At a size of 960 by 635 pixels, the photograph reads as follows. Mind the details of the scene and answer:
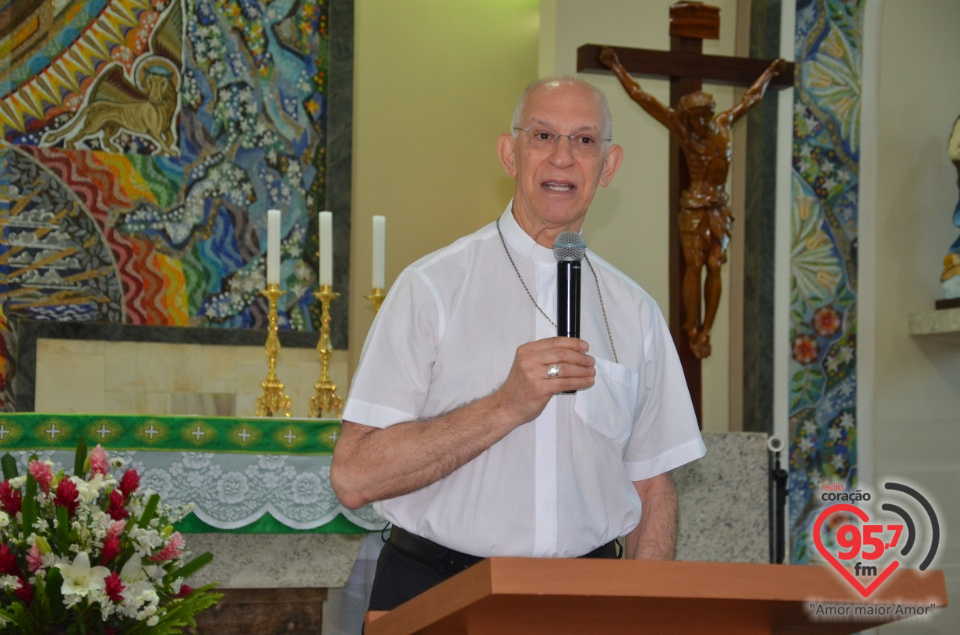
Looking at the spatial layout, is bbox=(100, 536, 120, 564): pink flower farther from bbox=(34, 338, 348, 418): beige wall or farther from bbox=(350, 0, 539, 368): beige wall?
bbox=(350, 0, 539, 368): beige wall

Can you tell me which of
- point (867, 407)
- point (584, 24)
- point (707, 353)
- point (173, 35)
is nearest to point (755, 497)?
point (707, 353)

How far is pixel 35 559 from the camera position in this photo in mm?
2457

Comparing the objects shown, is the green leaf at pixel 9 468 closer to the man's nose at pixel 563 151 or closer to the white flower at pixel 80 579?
the white flower at pixel 80 579

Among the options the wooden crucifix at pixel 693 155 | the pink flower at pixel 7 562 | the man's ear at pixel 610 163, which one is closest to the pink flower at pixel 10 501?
the pink flower at pixel 7 562

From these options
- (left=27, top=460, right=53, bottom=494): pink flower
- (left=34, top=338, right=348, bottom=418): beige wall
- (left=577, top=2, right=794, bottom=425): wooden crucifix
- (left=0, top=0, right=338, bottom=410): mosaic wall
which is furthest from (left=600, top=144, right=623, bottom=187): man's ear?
(left=0, top=0, right=338, bottom=410): mosaic wall

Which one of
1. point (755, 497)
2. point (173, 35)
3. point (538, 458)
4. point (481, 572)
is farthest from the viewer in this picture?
point (173, 35)

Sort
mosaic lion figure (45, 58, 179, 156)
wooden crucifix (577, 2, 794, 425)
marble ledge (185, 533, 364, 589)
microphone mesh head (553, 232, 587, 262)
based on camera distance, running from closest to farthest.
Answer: microphone mesh head (553, 232, 587, 262) → marble ledge (185, 533, 364, 589) → wooden crucifix (577, 2, 794, 425) → mosaic lion figure (45, 58, 179, 156)

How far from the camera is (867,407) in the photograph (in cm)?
645

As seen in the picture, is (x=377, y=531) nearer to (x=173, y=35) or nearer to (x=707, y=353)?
(x=707, y=353)

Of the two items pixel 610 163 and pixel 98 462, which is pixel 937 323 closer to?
pixel 610 163

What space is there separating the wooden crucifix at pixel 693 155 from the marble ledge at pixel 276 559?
1.74 m

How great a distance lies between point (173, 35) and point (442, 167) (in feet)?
5.34

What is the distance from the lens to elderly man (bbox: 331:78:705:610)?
225cm

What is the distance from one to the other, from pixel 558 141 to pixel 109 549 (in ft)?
3.98
